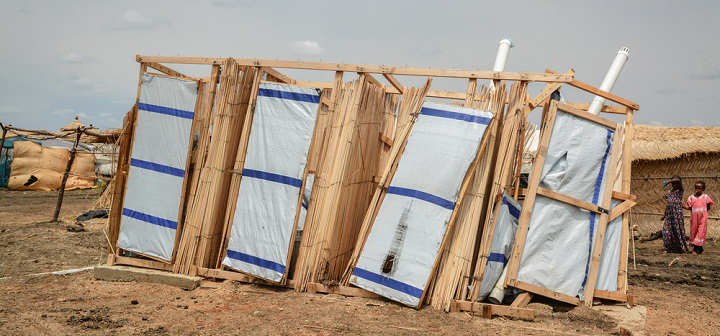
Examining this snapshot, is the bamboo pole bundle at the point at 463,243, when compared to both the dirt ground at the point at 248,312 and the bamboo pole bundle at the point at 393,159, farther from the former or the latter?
the bamboo pole bundle at the point at 393,159

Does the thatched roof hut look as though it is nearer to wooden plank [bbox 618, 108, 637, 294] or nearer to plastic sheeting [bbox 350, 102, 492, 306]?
wooden plank [bbox 618, 108, 637, 294]

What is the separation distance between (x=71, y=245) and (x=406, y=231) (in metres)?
5.44

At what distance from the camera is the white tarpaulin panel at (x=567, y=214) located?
5.83 m

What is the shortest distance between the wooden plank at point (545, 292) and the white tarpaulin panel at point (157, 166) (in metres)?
3.80

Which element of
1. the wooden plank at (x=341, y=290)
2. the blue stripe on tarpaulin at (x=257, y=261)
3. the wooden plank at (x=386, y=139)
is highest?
the wooden plank at (x=386, y=139)

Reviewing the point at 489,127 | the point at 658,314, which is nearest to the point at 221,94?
the point at 489,127

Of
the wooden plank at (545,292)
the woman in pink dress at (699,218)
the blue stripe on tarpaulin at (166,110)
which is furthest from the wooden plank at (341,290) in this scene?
the woman in pink dress at (699,218)

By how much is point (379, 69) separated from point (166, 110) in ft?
8.29

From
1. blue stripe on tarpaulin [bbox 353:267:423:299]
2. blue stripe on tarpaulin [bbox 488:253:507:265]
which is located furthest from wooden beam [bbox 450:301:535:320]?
blue stripe on tarpaulin [bbox 488:253:507:265]

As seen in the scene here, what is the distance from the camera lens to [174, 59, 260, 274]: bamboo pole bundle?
21.2 feet

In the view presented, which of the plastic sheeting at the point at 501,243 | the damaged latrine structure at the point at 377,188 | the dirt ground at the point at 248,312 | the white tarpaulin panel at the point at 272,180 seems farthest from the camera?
the white tarpaulin panel at the point at 272,180

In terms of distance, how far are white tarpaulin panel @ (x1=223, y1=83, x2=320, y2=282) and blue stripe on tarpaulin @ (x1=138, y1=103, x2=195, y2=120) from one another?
81 centimetres

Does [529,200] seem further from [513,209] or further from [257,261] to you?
[257,261]

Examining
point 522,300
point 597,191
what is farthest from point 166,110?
point 597,191
